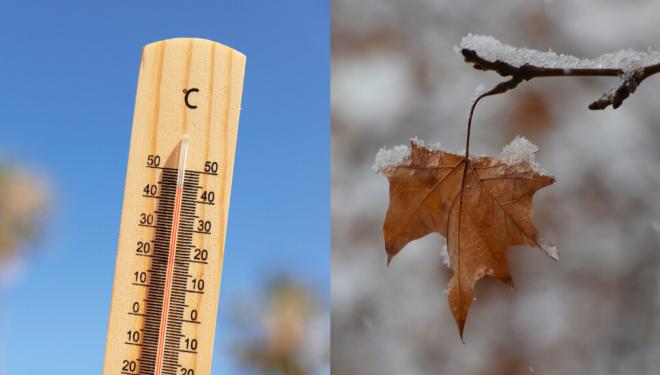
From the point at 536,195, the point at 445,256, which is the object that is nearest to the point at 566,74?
the point at 536,195

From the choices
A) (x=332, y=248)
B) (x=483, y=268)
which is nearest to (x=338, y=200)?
(x=332, y=248)

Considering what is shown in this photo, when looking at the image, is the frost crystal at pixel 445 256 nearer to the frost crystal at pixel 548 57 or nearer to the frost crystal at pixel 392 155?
the frost crystal at pixel 392 155

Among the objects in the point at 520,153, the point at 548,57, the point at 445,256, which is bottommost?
the point at 445,256

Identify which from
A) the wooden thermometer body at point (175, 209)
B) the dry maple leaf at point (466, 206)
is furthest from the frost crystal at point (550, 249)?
the wooden thermometer body at point (175, 209)

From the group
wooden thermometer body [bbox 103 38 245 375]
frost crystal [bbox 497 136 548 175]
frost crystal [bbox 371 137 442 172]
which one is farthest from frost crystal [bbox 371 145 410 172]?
wooden thermometer body [bbox 103 38 245 375]

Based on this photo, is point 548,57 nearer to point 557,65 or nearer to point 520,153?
point 557,65

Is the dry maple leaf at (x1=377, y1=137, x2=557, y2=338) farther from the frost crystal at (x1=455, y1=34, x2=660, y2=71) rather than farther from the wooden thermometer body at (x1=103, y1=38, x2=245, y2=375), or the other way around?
the wooden thermometer body at (x1=103, y1=38, x2=245, y2=375)

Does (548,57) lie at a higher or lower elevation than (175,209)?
higher
